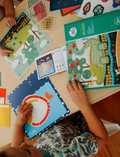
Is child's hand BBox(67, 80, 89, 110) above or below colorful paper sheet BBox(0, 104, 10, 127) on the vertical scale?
above

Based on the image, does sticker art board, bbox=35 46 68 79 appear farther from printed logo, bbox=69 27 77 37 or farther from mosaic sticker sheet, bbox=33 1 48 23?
mosaic sticker sheet, bbox=33 1 48 23

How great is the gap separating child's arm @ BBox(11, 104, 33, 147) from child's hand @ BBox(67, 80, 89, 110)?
24 centimetres

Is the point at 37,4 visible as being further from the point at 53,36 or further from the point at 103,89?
the point at 103,89

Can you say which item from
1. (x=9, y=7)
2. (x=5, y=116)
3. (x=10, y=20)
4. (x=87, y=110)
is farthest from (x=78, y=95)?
(x=9, y=7)

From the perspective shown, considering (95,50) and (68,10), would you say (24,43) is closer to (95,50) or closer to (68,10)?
(68,10)

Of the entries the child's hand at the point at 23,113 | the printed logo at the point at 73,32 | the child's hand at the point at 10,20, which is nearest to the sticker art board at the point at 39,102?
the child's hand at the point at 23,113

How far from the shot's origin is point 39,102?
0.67 m

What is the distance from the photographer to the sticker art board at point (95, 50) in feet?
1.73

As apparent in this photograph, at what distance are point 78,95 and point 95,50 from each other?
211 mm

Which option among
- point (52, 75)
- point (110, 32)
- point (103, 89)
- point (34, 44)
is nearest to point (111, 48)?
point (110, 32)

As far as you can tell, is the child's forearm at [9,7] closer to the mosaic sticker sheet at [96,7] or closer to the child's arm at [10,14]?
the child's arm at [10,14]

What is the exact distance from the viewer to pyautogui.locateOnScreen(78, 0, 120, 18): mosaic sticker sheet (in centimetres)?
57

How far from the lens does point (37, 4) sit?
0.74 meters

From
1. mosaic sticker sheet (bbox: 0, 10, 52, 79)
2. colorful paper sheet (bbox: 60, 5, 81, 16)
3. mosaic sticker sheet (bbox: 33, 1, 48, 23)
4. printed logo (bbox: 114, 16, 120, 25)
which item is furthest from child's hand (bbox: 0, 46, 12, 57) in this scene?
printed logo (bbox: 114, 16, 120, 25)
